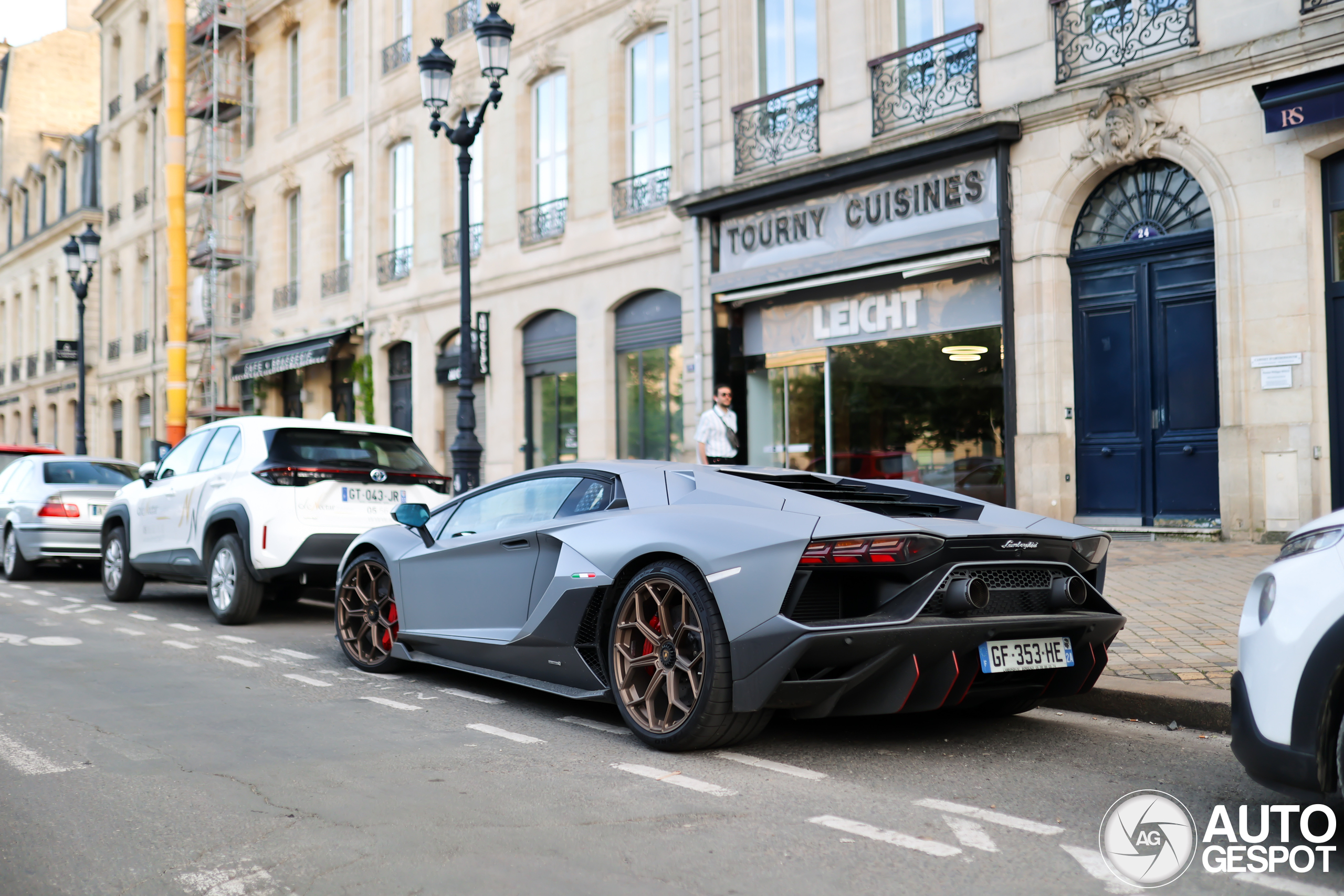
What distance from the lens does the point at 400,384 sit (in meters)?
25.1

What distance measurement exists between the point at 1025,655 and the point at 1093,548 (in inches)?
26.9

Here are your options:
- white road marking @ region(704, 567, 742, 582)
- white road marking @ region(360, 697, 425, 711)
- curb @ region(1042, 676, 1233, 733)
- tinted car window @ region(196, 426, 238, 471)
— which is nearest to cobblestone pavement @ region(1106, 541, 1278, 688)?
curb @ region(1042, 676, 1233, 733)

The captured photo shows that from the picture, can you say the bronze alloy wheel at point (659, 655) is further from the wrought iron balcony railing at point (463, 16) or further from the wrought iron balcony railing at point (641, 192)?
the wrought iron balcony railing at point (463, 16)

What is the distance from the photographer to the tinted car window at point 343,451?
31.1 ft

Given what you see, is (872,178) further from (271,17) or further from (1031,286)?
(271,17)

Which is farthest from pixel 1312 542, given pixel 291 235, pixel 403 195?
pixel 291 235

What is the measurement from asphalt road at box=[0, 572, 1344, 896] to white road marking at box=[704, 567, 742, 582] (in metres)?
0.72

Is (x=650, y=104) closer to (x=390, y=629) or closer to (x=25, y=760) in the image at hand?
(x=390, y=629)

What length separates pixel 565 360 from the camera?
20.8 metres

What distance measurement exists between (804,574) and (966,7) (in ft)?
38.1

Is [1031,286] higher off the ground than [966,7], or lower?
lower

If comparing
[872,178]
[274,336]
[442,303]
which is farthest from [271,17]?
[872,178]

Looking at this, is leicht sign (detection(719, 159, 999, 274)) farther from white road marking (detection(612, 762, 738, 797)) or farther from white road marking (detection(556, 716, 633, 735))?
white road marking (detection(612, 762, 738, 797))
